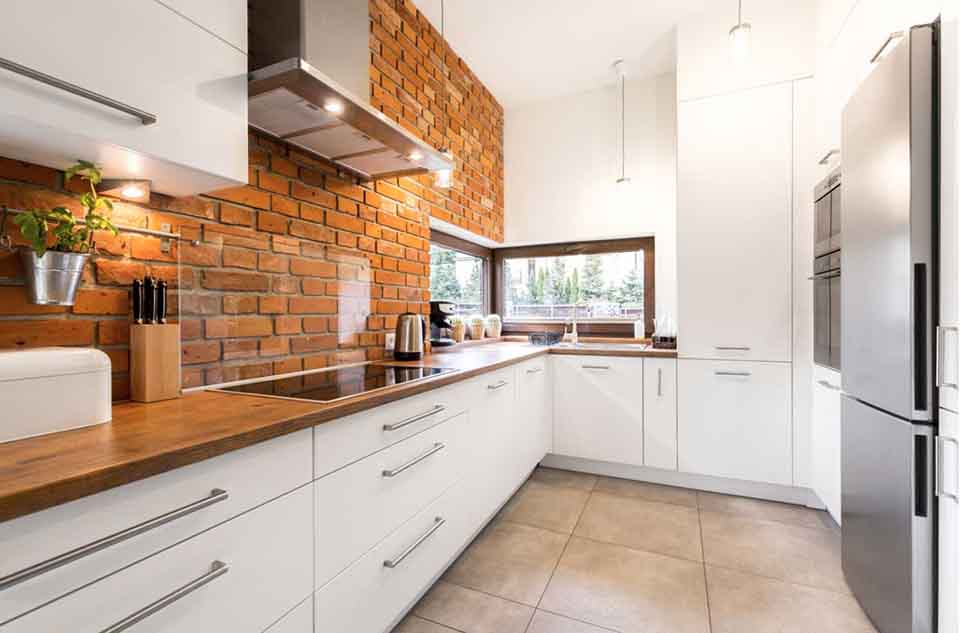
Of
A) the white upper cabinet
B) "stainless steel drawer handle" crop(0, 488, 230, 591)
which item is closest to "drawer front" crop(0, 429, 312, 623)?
"stainless steel drawer handle" crop(0, 488, 230, 591)

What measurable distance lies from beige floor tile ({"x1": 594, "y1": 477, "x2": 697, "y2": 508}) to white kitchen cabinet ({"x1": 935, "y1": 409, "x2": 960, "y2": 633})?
132cm

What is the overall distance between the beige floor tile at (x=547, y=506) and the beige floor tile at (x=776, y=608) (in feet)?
2.26

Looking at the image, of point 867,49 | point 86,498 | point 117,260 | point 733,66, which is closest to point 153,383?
point 117,260

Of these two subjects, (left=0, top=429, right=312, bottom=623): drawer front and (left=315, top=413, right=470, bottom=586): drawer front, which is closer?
(left=0, top=429, right=312, bottom=623): drawer front

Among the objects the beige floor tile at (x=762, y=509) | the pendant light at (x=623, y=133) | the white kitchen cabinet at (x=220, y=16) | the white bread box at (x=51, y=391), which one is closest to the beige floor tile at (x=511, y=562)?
the beige floor tile at (x=762, y=509)

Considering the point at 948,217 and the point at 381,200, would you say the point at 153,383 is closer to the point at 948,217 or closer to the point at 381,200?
the point at 381,200

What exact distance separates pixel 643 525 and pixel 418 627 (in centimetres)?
125

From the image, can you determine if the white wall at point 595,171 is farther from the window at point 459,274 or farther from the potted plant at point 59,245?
the potted plant at point 59,245

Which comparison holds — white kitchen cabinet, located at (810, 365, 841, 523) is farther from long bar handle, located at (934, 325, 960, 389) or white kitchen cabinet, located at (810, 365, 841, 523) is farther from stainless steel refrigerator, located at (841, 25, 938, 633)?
long bar handle, located at (934, 325, 960, 389)

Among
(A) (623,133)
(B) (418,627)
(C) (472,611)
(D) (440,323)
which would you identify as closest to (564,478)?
(D) (440,323)

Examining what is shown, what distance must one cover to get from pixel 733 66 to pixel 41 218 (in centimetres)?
313

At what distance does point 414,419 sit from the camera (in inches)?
57.3

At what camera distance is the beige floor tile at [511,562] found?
5.64ft

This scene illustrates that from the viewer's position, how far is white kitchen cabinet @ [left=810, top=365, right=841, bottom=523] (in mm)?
1983
